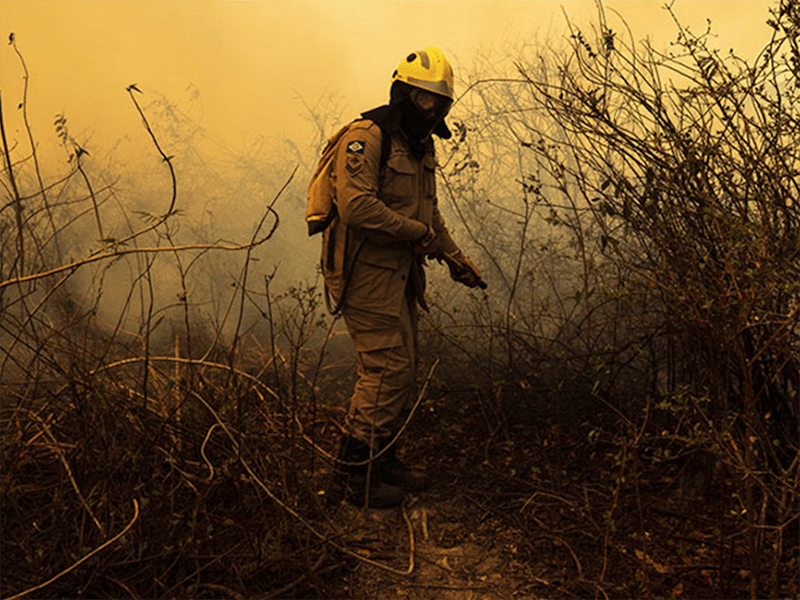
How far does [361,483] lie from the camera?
3.58 m

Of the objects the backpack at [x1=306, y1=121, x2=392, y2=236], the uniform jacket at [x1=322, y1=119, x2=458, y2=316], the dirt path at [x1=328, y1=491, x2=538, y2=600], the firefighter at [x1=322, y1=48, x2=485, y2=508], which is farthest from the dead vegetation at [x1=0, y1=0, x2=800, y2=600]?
the backpack at [x1=306, y1=121, x2=392, y2=236]

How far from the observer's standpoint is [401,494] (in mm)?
3609

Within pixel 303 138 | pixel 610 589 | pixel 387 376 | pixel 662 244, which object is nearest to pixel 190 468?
pixel 387 376

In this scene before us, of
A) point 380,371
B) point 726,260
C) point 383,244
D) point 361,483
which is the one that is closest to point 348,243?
point 383,244

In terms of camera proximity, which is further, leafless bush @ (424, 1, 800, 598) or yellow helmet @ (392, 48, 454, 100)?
yellow helmet @ (392, 48, 454, 100)

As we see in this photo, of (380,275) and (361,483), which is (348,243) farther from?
(361,483)

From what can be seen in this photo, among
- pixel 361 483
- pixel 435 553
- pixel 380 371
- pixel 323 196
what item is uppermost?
pixel 323 196

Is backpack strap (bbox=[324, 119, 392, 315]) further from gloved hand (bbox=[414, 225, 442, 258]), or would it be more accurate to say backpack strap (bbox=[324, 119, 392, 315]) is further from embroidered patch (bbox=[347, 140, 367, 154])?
gloved hand (bbox=[414, 225, 442, 258])

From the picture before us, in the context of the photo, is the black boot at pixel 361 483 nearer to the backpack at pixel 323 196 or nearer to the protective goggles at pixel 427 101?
the backpack at pixel 323 196

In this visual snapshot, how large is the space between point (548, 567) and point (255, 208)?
4731mm

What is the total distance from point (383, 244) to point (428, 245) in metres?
0.17

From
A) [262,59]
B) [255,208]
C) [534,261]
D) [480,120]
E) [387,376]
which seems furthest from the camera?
[262,59]

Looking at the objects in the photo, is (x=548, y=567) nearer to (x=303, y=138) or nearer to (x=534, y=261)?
(x=534, y=261)

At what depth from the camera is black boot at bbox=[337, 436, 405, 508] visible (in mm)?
3561
